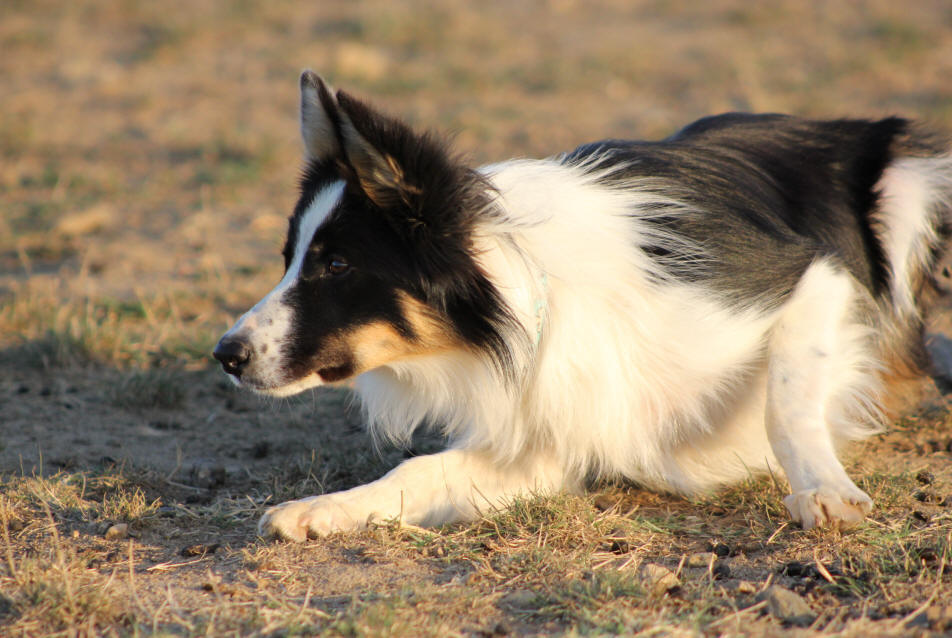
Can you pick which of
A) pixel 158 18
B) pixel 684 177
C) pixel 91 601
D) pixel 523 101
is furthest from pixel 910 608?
pixel 158 18

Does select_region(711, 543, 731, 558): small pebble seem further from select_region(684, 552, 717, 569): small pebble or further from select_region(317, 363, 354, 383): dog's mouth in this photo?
select_region(317, 363, 354, 383): dog's mouth

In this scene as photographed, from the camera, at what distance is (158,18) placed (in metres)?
12.2

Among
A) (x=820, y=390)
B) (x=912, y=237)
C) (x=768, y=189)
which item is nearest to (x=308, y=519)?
(x=820, y=390)

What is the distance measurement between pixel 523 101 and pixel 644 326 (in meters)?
6.65

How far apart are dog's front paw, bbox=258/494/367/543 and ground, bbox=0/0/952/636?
0.19 feet

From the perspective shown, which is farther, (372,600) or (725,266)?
(725,266)

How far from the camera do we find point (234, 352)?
10.6 ft

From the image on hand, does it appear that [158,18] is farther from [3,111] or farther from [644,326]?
[644,326]

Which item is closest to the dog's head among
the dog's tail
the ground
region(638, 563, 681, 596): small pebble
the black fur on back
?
the ground

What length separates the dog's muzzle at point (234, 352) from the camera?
10.6ft

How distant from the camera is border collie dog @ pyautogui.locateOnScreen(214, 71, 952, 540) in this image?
3.21 metres

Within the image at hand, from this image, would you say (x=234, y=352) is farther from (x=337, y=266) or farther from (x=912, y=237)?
(x=912, y=237)

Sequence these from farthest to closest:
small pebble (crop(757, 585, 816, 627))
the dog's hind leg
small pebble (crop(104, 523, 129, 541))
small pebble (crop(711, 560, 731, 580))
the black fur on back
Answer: the black fur on back
small pebble (crop(104, 523, 129, 541))
the dog's hind leg
small pebble (crop(711, 560, 731, 580))
small pebble (crop(757, 585, 816, 627))

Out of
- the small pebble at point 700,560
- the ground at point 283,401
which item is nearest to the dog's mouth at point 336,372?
the ground at point 283,401
